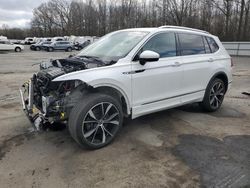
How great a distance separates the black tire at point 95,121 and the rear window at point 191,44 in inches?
71.7

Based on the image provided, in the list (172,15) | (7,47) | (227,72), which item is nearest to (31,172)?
(227,72)

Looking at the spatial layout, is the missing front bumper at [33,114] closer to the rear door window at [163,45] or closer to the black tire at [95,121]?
the black tire at [95,121]

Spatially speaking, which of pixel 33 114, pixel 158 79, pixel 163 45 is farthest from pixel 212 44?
pixel 33 114

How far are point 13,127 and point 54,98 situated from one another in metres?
1.64

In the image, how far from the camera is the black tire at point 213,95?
17.7ft

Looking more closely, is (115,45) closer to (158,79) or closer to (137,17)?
(158,79)

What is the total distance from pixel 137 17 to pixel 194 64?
55340 millimetres

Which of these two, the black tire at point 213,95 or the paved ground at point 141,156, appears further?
the black tire at point 213,95

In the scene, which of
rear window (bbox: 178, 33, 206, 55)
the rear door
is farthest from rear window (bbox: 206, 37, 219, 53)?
rear window (bbox: 178, 33, 206, 55)

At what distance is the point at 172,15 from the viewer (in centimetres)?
4344

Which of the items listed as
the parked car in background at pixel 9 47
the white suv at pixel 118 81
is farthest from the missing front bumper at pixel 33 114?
the parked car in background at pixel 9 47

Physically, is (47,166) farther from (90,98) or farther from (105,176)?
(90,98)

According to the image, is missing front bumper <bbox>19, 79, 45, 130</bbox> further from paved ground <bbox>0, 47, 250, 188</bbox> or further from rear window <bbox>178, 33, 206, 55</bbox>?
rear window <bbox>178, 33, 206, 55</bbox>

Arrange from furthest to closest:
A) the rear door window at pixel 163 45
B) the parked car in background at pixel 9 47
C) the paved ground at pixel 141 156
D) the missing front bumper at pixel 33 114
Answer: the parked car in background at pixel 9 47
the rear door window at pixel 163 45
the missing front bumper at pixel 33 114
the paved ground at pixel 141 156
